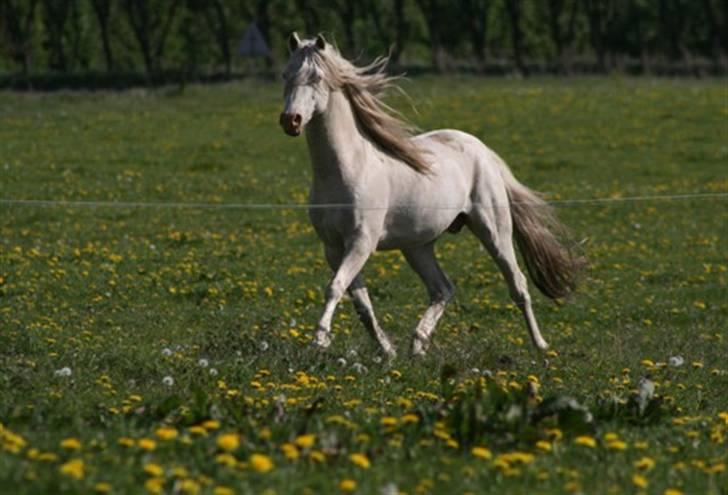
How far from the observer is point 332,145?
40.2 ft

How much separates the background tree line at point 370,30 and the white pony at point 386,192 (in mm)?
61536

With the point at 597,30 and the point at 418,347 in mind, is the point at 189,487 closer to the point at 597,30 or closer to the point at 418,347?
the point at 418,347

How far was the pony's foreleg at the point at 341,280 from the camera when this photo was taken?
11820 mm

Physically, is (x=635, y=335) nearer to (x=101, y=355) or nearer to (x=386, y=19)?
(x=101, y=355)

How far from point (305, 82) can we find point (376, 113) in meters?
1.12

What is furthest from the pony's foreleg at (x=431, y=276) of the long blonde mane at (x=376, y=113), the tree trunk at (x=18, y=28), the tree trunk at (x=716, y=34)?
the tree trunk at (x=18, y=28)

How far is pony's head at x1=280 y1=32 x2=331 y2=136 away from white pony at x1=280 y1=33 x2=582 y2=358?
10 millimetres

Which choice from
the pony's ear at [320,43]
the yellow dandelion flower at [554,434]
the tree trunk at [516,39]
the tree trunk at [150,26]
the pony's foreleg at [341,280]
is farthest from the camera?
the tree trunk at [150,26]

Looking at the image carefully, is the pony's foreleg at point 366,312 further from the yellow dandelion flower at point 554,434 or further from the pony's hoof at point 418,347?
the yellow dandelion flower at point 554,434

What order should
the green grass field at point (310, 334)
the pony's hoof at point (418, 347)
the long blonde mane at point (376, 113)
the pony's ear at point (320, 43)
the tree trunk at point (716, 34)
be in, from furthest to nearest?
1. the tree trunk at point (716, 34)
2. the pony's hoof at point (418, 347)
3. the long blonde mane at point (376, 113)
4. the pony's ear at point (320, 43)
5. the green grass field at point (310, 334)

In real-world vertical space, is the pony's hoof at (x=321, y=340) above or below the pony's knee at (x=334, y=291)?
below

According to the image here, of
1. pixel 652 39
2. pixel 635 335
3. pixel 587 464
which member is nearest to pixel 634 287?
pixel 635 335

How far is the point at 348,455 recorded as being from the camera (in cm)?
687

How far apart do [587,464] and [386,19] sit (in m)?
93.7
